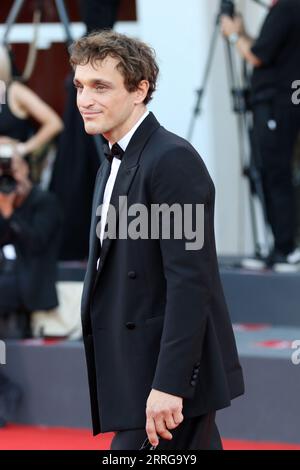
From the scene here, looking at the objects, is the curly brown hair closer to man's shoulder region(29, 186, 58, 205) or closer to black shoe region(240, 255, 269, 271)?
man's shoulder region(29, 186, 58, 205)

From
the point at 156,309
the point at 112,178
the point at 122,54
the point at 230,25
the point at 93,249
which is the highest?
the point at 230,25

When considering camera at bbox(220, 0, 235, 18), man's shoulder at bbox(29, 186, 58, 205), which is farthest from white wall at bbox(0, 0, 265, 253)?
man's shoulder at bbox(29, 186, 58, 205)

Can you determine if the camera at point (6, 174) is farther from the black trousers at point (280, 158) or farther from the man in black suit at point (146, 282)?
the man in black suit at point (146, 282)

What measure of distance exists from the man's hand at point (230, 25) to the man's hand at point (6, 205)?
4.36 feet

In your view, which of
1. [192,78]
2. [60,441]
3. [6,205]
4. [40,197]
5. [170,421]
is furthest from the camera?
[192,78]

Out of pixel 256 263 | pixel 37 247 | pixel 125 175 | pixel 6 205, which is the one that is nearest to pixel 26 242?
pixel 37 247

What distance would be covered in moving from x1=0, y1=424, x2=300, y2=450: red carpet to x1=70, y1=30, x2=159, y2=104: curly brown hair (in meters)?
2.32

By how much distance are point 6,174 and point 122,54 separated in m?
2.75

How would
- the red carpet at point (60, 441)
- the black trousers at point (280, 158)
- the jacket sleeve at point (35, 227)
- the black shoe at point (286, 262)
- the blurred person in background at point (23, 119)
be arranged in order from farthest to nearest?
the blurred person in background at point (23, 119) → the black trousers at point (280, 158) → the black shoe at point (286, 262) → the jacket sleeve at point (35, 227) → the red carpet at point (60, 441)

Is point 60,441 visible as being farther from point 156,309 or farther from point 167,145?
point 167,145

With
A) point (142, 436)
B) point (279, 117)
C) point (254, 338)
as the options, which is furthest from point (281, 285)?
point (142, 436)

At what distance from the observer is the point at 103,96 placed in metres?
2.74

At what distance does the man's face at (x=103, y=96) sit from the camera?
2732 millimetres

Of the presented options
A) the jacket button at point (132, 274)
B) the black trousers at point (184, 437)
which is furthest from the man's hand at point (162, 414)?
the jacket button at point (132, 274)
